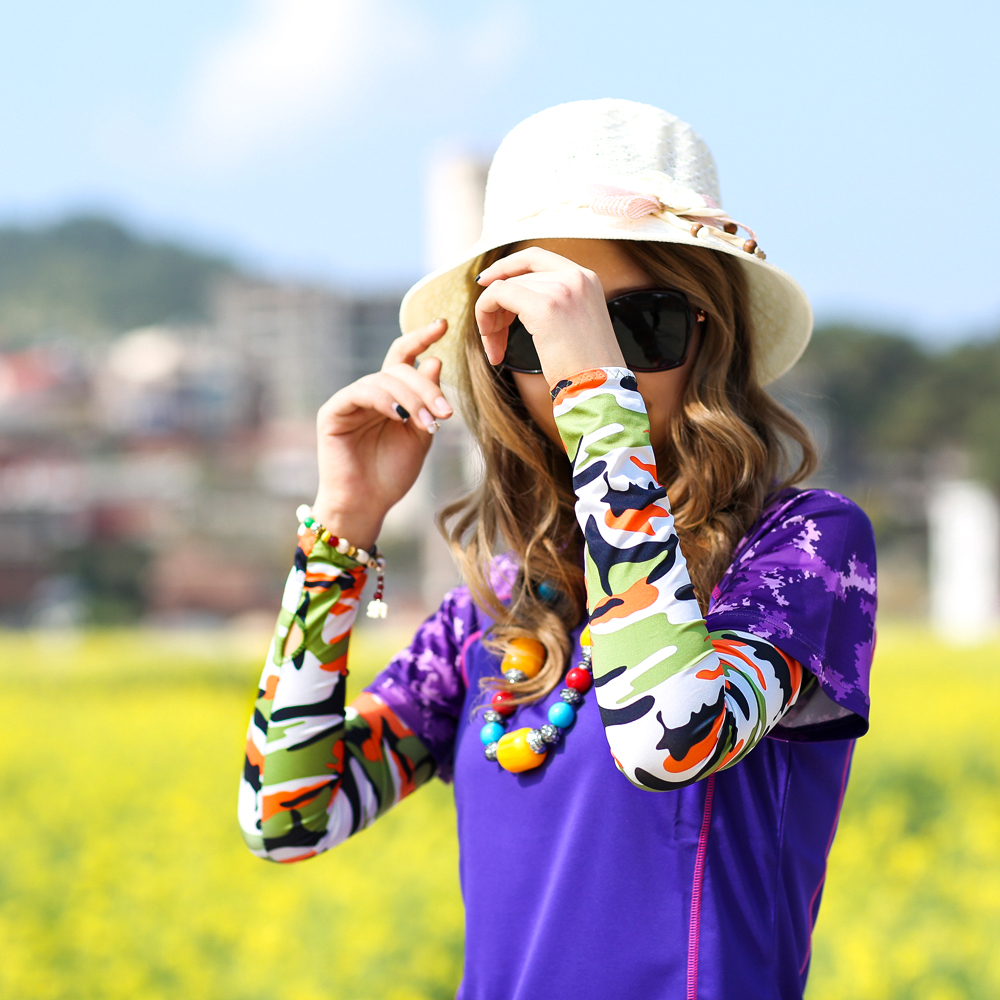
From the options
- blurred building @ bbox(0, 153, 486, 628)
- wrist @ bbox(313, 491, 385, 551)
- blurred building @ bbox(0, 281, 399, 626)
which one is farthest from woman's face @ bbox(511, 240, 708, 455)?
blurred building @ bbox(0, 281, 399, 626)

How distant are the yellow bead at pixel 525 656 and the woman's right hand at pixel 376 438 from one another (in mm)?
234

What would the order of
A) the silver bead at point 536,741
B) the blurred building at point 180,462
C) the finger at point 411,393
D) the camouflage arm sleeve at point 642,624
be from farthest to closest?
the blurred building at point 180,462
the finger at point 411,393
the silver bead at point 536,741
the camouflage arm sleeve at point 642,624

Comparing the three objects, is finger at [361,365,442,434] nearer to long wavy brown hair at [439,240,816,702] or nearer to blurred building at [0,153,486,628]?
long wavy brown hair at [439,240,816,702]

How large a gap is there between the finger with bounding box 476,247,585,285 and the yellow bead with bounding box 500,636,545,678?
43 cm

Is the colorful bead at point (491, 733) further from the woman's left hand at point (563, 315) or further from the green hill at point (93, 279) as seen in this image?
the green hill at point (93, 279)

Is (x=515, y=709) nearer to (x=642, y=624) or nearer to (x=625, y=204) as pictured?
(x=642, y=624)

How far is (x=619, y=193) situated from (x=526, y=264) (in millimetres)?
183

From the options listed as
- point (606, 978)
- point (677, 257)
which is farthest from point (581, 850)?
point (677, 257)

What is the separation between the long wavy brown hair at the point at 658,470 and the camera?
1269 millimetres

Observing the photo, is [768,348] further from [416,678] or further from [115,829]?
[115,829]

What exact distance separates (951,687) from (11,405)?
198ft

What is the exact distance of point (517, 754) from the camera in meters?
1.21

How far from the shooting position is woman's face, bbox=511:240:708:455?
1.25 meters

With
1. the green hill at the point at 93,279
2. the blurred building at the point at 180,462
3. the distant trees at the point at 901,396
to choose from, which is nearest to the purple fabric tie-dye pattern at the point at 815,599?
the blurred building at the point at 180,462
